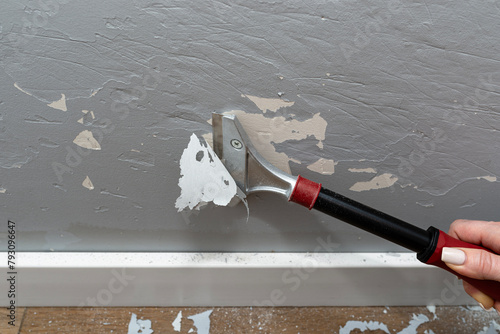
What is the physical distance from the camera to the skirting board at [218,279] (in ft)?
2.13

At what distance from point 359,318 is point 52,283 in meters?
0.56

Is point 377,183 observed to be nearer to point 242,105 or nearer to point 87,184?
point 242,105

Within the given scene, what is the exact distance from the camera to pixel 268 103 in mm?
503

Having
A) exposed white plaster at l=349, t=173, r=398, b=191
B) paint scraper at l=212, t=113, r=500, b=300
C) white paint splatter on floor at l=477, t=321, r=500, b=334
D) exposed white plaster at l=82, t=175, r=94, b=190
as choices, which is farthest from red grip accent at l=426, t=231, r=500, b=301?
exposed white plaster at l=82, t=175, r=94, b=190

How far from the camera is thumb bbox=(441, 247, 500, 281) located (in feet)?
1.51

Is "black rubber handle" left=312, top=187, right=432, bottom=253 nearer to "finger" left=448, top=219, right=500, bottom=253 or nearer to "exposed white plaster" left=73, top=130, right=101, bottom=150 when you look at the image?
"finger" left=448, top=219, right=500, bottom=253

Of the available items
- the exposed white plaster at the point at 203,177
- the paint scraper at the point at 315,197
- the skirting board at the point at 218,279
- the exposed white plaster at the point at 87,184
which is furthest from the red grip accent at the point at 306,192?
the exposed white plaster at the point at 87,184

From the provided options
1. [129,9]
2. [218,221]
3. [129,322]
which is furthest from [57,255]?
[129,9]

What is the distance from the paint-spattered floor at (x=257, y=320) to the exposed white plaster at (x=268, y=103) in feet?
1.30

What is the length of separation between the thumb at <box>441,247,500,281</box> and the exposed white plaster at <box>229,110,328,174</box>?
0.22m

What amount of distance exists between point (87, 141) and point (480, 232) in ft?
1.94

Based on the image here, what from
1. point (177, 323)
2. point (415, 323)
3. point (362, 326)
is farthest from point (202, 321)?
point (415, 323)

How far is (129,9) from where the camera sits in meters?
0.44

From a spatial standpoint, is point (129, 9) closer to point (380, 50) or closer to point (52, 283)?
point (380, 50)
